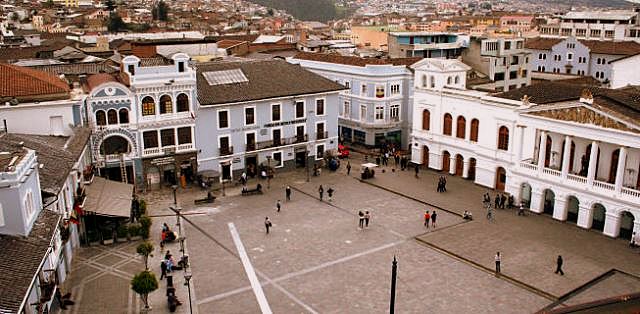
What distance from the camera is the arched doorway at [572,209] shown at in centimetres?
3950

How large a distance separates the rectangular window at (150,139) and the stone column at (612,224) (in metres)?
32.9

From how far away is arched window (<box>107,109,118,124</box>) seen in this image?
4328cm

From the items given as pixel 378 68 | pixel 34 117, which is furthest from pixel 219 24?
pixel 34 117

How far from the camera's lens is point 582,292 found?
2917cm

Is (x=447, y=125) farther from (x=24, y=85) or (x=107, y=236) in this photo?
(x=24, y=85)

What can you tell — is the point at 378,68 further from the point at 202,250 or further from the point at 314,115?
the point at 202,250

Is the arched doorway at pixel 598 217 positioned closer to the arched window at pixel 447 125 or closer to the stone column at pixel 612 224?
the stone column at pixel 612 224

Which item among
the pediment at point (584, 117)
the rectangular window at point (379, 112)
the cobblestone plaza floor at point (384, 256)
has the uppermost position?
the pediment at point (584, 117)

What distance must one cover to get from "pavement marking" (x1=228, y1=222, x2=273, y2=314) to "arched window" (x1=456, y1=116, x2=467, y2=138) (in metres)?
21.9

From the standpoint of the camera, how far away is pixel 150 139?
4512 cm

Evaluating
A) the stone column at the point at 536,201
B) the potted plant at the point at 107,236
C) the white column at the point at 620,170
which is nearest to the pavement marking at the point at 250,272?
the potted plant at the point at 107,236

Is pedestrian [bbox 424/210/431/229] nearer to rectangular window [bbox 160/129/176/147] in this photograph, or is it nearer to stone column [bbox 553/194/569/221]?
stone column [bbox 553/194/569/221]

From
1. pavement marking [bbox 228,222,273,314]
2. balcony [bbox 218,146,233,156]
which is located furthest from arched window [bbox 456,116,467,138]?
pavement marking [bbox 228,222,273,314]

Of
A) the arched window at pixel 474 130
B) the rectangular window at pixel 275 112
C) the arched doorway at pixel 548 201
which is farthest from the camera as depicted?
the rectangular window at pixel 275 112
